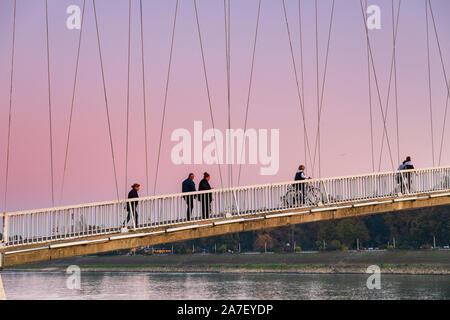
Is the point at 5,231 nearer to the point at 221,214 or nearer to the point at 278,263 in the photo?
the point at 221,214

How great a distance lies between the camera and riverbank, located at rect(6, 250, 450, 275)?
11162cm

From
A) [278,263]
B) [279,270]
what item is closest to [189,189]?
[279,270]

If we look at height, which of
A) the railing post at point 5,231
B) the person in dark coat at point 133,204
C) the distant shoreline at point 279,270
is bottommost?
the distant shoreline at point 279,270

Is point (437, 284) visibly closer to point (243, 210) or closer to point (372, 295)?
point (372, 295)

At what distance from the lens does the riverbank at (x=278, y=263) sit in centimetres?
11162

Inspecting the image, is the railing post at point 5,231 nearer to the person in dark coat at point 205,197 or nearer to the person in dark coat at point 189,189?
the person in dark coat at point 189,189

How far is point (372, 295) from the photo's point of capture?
69688mm

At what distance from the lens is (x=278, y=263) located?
5241 inches

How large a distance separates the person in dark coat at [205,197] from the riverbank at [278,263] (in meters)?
79.9

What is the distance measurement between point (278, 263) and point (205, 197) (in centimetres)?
10279

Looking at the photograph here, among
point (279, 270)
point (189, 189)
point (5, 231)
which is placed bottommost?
point (279, 270)

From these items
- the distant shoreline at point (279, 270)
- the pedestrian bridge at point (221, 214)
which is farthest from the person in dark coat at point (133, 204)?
the distant shoreline at point (279, 270)

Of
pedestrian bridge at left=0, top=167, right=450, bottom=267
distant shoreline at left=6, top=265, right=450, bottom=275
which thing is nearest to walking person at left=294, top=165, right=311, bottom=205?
pedestrian bridge at left=0, top=167, right=450, bottom=267
